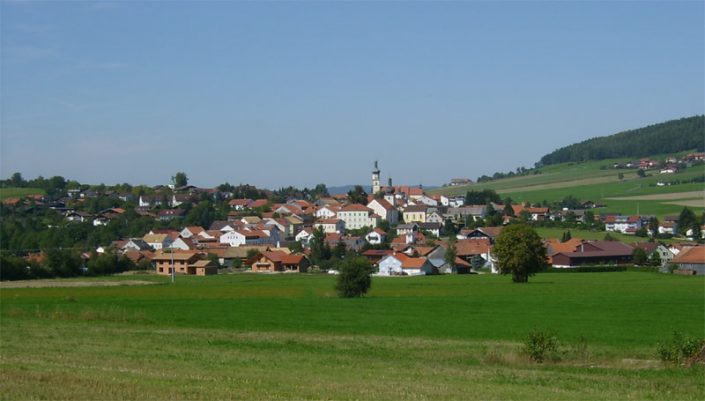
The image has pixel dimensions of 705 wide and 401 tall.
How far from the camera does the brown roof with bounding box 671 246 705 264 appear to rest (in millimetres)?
75562

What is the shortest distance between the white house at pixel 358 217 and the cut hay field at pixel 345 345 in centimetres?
9183

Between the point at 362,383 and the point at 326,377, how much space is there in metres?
1.31

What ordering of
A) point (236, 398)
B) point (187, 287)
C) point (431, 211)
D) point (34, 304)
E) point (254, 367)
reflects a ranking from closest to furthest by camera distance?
point (236, 398)
point (254, 367)
point (34, 304)
point (187, 287)
point (431, 211)

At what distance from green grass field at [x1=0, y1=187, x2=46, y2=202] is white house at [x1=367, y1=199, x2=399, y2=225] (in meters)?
58.2

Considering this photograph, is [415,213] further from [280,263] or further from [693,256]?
[693,256]

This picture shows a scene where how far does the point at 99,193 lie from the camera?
171 meters

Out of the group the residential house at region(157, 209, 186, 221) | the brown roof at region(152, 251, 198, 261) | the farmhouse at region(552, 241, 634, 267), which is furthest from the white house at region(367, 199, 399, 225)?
the brown roof at region(152, 251, 198, 261)

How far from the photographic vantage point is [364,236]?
4978 inches

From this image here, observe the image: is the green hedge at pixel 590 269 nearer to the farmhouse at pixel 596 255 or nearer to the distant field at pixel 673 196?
the farmhouse at pixel 596 255

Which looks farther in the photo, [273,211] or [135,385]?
[273,211]

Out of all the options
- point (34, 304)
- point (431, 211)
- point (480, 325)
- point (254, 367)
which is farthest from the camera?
point (431, 211)

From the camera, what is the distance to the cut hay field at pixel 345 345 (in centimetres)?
1703

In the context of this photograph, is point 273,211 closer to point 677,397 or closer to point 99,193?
point 99,193

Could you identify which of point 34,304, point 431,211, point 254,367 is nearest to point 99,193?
point 431,211
